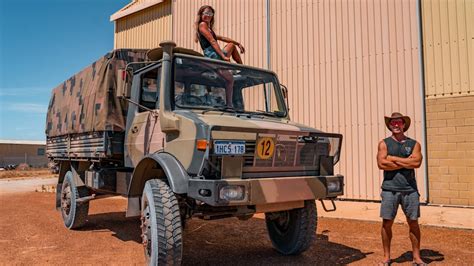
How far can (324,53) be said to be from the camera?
35.9 feet

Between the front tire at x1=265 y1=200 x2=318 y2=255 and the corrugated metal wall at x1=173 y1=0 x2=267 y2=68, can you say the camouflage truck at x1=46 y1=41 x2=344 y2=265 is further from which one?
the corrugated metal wall at x1=173 y1=0 x2=267 y2=68

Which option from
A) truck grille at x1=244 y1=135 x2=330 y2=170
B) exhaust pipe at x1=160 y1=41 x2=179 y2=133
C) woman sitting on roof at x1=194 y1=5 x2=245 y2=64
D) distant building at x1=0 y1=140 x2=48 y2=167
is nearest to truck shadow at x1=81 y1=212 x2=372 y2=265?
truck grille at x1=244 y1=135 x2=330 y2=170

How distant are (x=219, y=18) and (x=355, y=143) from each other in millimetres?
6441

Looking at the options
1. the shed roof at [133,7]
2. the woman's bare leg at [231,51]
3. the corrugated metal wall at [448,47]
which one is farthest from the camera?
the shed roof at [133,7]

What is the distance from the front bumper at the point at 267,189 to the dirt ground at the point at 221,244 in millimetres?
1113

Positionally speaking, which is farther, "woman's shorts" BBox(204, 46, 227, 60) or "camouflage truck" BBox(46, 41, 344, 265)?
"woman's shorts" BBox(204, 46, 227, 60)

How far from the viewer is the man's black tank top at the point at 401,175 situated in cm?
449

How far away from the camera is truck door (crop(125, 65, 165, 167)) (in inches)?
189

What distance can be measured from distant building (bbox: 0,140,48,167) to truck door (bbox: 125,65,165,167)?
41511 millimetres

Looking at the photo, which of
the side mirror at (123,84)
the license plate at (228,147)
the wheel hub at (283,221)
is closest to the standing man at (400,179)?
the wheel hub at (283,221)

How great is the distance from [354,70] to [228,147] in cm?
749

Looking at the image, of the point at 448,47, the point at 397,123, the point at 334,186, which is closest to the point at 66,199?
the point at 334,186

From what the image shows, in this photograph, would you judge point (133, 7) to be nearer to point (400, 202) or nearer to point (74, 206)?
point (74, 206)

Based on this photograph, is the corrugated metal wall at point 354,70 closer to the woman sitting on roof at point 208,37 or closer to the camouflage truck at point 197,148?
the camouflage truck at point 197,148
